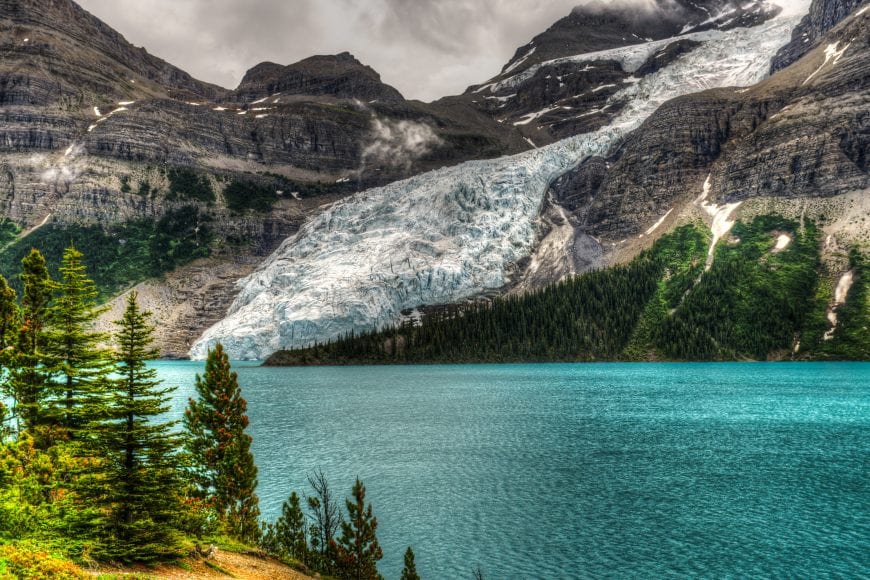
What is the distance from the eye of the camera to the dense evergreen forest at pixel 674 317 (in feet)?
498

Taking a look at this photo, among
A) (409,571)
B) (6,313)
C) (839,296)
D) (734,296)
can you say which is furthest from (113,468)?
(839,296)

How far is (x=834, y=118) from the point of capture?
194250 millimetres

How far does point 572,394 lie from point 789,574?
63582 mm

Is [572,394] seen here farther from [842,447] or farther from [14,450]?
[14,450]

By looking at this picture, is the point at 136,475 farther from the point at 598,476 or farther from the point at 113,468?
the point at 598,476

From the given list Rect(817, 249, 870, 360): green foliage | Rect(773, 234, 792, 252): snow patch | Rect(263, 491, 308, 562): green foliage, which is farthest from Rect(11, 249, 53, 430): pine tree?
Rect(773, 234, 792, 252): snow patch

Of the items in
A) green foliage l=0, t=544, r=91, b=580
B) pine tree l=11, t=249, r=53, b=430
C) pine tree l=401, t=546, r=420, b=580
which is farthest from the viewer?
pine tree l=11, t=249, r=53, b=430

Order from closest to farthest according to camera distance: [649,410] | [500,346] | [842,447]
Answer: [842,447] → [649,410] → [500,346]

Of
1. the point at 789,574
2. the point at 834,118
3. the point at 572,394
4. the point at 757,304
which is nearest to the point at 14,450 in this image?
the point at 789,574

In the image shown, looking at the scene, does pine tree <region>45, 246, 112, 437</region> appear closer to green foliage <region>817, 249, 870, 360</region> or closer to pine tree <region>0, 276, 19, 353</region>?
pine tree <region>0, 276, 19, 353</region>

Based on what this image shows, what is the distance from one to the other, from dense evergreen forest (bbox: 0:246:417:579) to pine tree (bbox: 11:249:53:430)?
7 cm

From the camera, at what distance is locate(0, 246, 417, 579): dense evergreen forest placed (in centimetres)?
1792

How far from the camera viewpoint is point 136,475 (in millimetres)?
18797

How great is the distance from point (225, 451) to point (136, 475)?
1201cm
